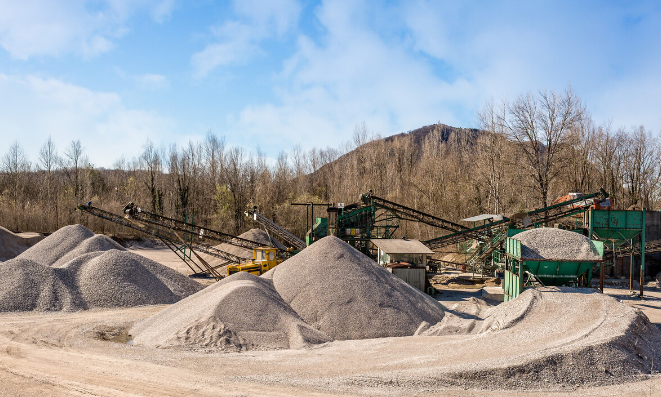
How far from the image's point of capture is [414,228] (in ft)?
123

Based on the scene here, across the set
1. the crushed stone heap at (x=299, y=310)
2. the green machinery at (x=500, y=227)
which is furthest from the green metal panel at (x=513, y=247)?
the crushed stone heap at (x=299, y=310)

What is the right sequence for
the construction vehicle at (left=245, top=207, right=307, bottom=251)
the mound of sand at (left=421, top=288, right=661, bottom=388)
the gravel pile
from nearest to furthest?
the mound of sand at (left=421, top=288, right=661, bottom=388) < the construction vehicle at (left=245, top=207, right=307, bottom=251) < the gravel pile

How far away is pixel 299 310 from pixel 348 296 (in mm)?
1470

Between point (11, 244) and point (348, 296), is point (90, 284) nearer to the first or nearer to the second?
point (348, 296)

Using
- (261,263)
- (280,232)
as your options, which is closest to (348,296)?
(261,263)

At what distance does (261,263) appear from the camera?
19906 mm

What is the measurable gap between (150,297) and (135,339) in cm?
439

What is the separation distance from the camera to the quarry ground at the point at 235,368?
7.74 m

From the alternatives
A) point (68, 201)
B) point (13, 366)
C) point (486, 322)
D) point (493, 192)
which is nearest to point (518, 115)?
point (493, 192)

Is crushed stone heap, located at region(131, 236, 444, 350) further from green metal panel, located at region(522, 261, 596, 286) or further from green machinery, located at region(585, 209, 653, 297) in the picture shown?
green machinery, located at region(585, 209, 653, 297)

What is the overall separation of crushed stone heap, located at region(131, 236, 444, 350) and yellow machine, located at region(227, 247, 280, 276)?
4823mm

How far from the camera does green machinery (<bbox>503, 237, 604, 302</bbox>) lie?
46.7 feet

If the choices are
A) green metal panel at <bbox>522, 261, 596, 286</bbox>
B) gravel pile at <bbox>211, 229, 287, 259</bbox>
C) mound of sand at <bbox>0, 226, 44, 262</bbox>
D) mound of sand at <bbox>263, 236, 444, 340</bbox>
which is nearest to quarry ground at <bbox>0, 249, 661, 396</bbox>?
mound of sand at <bbox>263, 236, 444, 340</bbox>

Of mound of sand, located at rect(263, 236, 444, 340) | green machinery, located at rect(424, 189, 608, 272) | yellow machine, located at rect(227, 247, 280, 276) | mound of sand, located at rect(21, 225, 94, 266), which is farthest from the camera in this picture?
green machinery, located at rect(424, 189, 608, 272)
